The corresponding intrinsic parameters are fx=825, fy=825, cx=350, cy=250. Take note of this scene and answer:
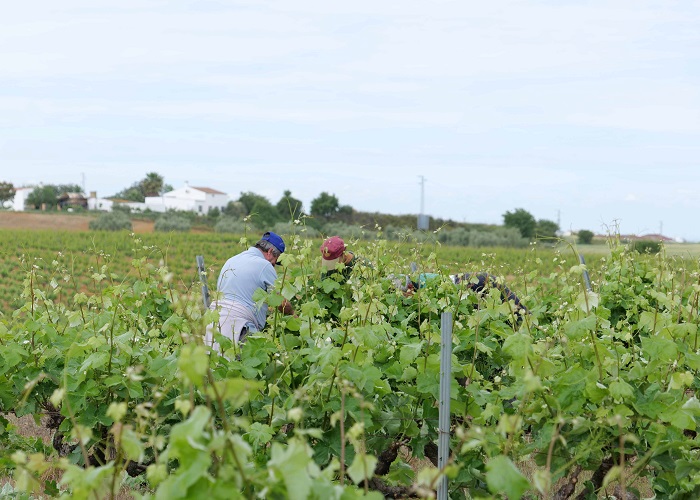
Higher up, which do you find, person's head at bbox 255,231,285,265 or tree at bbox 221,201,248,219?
tree at bbox 221,201,248,219

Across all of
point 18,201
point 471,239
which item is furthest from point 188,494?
point 18,201

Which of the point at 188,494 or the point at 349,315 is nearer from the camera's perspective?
the point at 188,494

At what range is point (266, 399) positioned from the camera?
3.44m

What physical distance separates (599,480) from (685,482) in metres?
0.39

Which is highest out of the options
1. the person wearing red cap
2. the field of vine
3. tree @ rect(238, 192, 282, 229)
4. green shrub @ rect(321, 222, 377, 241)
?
tree @ rect(238, 192, 282, 229)

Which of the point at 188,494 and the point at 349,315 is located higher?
the point at 349,315

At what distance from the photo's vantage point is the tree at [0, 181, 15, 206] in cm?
9643

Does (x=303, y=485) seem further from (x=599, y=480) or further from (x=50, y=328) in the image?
(x=50, y=328)

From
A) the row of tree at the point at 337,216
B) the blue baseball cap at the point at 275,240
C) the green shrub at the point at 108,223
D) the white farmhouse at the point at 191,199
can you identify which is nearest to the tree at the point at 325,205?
the row of tree at the point at 337,216

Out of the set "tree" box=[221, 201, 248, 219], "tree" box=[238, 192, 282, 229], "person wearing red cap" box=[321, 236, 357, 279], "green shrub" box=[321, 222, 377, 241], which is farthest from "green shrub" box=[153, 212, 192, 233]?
"person wearing red cap" box=[321, 236, 357, 279]

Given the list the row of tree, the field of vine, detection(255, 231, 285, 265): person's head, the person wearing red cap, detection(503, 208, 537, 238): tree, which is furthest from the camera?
detection(503, 208, 537, 238): tree

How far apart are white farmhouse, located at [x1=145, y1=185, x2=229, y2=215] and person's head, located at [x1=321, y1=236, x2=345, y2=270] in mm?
100036

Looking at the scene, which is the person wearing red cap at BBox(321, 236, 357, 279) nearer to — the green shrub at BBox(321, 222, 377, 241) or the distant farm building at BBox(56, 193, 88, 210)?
the green shrub at BBox(321, 222, 377, 241)

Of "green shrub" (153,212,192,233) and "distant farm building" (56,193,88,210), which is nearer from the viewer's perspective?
"green shrub" (153,212,192,233)
